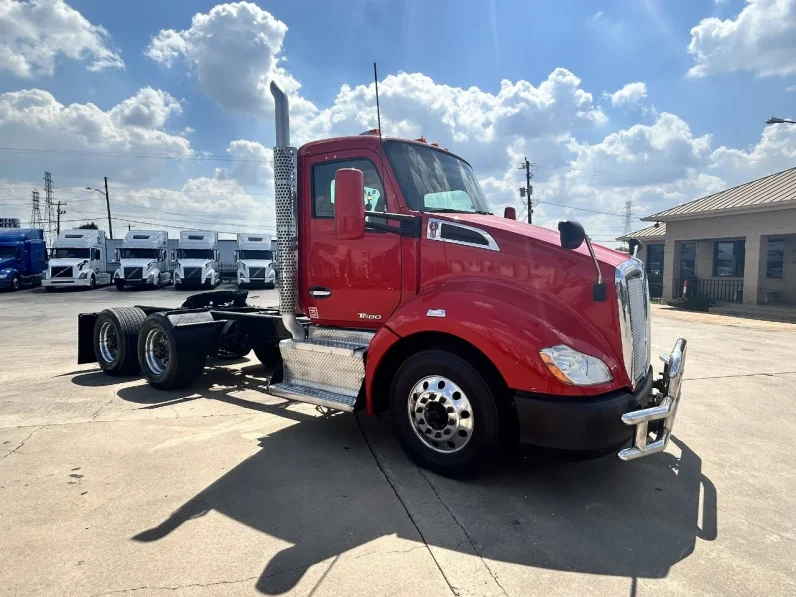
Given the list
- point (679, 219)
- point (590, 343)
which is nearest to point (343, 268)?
point (590, 343)

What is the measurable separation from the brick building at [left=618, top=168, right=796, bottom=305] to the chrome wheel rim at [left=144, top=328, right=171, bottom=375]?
19.5 meters

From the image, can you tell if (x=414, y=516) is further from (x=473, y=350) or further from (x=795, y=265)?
(x=795, y=265)

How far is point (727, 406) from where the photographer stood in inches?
236

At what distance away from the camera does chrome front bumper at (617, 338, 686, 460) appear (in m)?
3.27

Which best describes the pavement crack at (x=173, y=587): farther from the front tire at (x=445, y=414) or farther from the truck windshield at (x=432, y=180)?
the truck windshield at (x=432, y=180)

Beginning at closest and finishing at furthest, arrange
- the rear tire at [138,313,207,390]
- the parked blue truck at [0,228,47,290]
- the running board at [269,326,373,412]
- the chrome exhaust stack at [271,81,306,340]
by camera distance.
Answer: the running board at [269,326,373,412], the chrome exhaust stack at [271,81,306,340], the rear tire at [138,313,207,390], the parked blue truck at [0,228,47,290]

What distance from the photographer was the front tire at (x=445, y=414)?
3.54 metres

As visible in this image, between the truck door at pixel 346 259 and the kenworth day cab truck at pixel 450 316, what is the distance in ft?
0.04

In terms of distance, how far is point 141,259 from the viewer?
28.8 metres

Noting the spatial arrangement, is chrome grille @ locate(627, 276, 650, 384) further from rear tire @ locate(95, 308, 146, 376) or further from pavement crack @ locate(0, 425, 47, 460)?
rear tire @ locate(95, 308, 146, 376)

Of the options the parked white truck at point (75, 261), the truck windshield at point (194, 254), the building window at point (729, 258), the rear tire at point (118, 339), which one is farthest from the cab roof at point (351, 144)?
the parked white truck at point (75, 261)

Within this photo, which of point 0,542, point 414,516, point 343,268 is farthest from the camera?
point 343,268

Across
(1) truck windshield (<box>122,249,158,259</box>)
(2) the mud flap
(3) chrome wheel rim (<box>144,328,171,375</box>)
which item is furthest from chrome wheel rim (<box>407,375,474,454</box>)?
(1) truck windshield (<box>122,249,158,259</box>)

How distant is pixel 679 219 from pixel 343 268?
2074 centimetres
